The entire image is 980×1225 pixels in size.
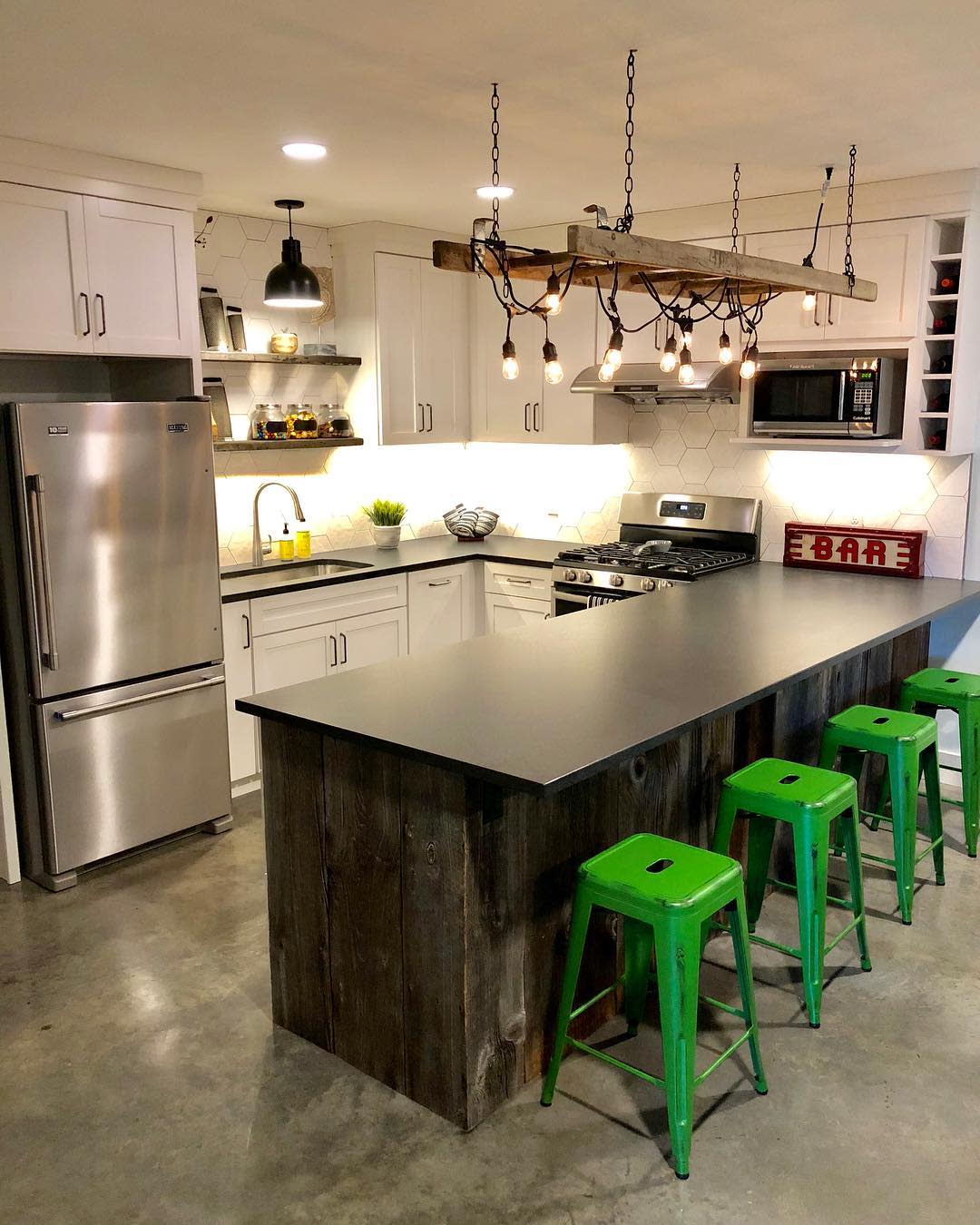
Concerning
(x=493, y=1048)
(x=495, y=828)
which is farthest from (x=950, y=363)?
(x=493, y=1048)

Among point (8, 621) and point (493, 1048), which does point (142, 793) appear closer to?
point (8, 621)

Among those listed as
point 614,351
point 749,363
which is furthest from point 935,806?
point 614,351

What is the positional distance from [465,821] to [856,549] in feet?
9.66

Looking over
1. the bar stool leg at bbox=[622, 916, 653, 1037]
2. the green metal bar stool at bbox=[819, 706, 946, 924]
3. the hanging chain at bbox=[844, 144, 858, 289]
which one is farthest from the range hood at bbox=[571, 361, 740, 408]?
the bar stool leg at bbox=[622, 916, 653, 1037]

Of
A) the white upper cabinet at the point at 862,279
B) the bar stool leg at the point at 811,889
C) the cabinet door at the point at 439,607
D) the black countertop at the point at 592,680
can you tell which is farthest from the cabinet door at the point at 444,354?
the bar stool leg at the point at 811,889

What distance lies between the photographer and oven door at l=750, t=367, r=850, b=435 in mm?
4371

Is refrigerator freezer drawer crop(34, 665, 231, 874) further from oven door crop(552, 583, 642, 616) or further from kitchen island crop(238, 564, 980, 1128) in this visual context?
oven door crop(552, 583, 642, 616)

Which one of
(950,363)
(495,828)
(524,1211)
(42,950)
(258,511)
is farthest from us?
(258,511)

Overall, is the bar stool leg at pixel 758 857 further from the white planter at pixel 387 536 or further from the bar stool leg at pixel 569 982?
the white planter at pixel 387 536

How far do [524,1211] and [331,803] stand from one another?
100 cm

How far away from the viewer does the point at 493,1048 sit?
254 centimetres

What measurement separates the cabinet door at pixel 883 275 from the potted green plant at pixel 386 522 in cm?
231

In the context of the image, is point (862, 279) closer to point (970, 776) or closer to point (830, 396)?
point (830, 396)

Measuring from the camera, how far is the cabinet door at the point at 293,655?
14.9 feet
